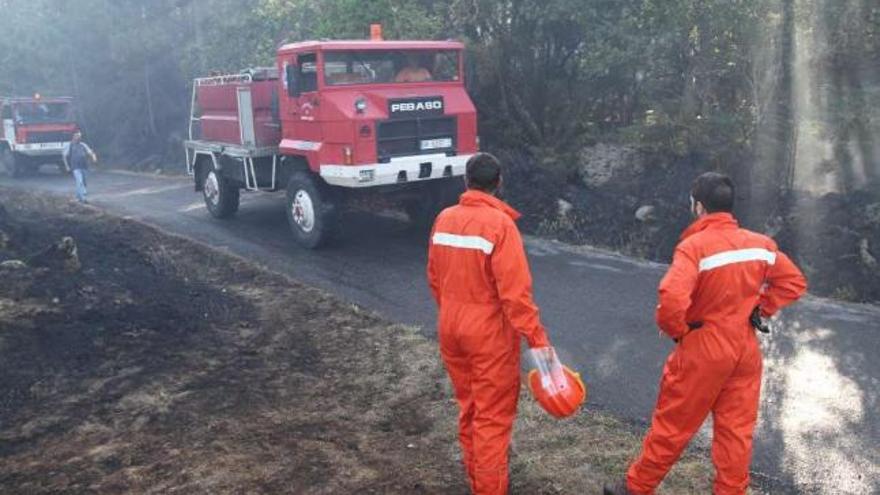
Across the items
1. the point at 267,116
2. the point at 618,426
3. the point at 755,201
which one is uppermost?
the point at 267,116

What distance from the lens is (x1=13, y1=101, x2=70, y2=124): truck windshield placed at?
72.4 feet

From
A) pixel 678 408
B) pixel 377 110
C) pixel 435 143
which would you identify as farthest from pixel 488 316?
pixel 435 143

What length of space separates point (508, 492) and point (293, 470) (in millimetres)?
1274

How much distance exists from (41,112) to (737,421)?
23.6 m

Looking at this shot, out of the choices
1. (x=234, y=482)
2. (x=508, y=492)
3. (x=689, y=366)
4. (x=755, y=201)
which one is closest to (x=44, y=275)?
(x=234, y=482)

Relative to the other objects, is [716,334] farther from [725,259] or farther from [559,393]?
[559,393]

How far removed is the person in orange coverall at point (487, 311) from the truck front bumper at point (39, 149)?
21493 mm

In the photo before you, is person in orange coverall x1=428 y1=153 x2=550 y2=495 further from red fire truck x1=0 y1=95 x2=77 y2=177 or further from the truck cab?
red fire truck x1=0 y1=95 x2=77 y2=177

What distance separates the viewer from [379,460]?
4.54m

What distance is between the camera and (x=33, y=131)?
21.9 m

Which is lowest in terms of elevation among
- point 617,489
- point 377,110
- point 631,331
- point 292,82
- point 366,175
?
point 631,331

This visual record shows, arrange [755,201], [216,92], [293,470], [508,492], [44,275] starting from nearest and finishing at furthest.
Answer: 1. [508,492]
2. [293,470]
3. [44,275]
4. [755,201]
5. [216,92]

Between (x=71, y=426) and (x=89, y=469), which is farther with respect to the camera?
(x=71, y=426)

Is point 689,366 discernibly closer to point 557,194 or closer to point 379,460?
point 379,460
